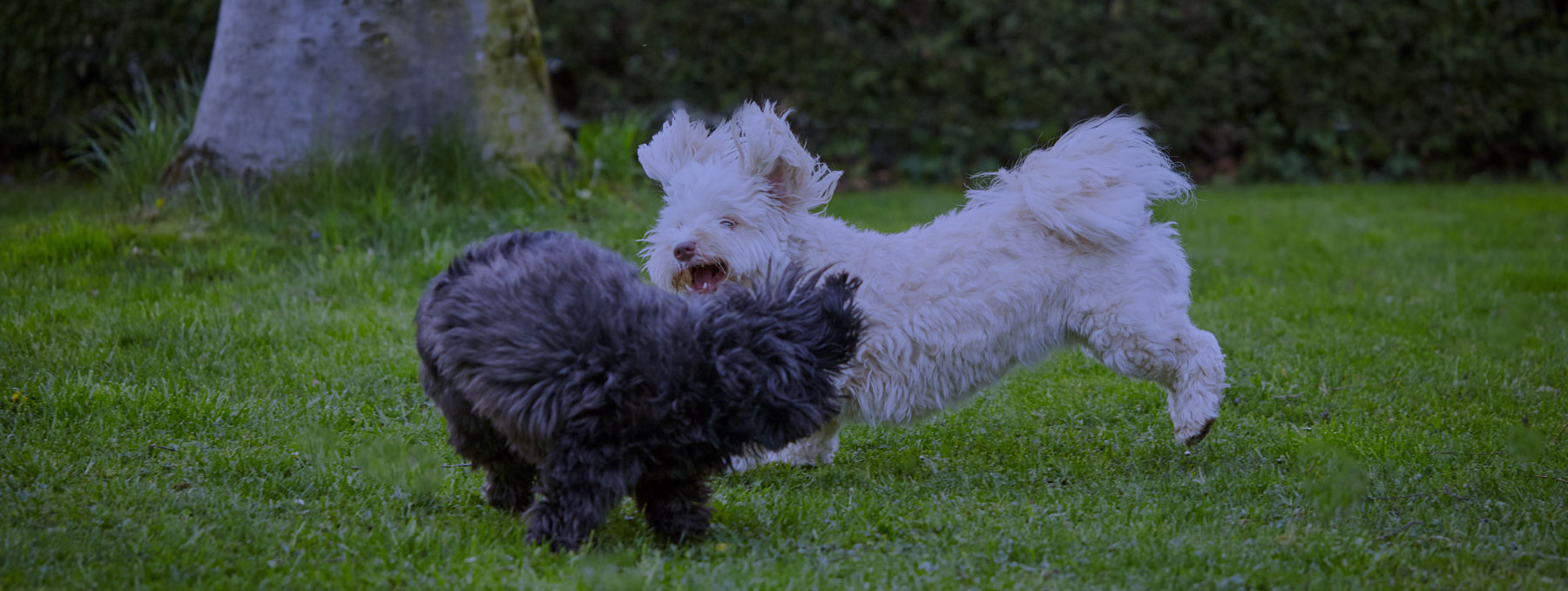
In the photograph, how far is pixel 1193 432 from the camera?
12.8ft

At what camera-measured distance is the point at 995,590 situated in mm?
2799

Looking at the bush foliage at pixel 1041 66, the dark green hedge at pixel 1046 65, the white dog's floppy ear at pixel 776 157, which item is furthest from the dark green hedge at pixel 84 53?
the white dog's floppy ear at pixel 776 157

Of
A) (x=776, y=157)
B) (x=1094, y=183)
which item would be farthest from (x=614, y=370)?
(x=1094, y=183)

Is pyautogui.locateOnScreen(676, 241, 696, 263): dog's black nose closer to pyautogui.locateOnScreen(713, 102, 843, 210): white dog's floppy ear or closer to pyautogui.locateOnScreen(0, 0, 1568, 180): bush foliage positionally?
pyautogui.locateOnScreen(713, 102, 843, 210): white dog's floppy ear

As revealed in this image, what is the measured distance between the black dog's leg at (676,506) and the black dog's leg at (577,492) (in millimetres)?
181

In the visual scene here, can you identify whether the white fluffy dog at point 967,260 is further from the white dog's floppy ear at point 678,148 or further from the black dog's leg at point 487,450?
the black dog's leg at point 487,450

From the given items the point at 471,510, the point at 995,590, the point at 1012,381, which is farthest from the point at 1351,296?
the point at 471,510

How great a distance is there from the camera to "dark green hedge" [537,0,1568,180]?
35.9 feet

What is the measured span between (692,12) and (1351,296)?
20.8 ft

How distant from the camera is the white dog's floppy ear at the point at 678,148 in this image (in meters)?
3.87

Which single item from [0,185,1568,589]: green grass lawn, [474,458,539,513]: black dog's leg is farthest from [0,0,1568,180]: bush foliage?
[474,458,539,513]: black dog's leg

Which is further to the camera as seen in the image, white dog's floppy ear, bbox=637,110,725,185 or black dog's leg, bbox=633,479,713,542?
white dog's floppy ear, bbox=637,110,725,185

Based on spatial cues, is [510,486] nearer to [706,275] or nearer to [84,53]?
[706,275]

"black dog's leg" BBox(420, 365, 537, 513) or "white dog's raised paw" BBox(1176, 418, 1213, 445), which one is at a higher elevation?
"black dog's leg" BBox(420, 365, 537, 513)
